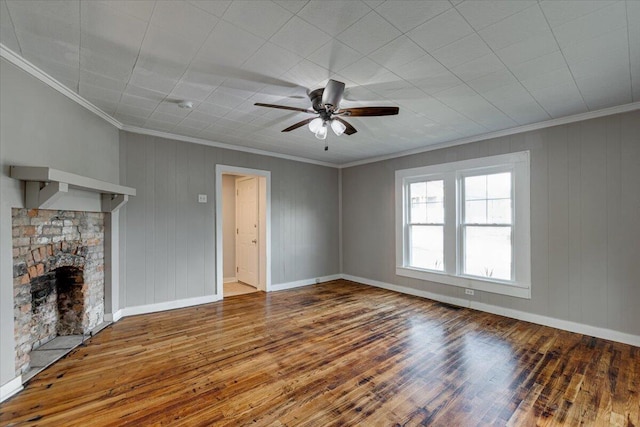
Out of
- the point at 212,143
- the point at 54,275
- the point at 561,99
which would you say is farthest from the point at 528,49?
the point at 54,275

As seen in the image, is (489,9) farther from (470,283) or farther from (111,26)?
(470,283)

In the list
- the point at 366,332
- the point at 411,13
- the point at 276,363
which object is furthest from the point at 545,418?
the point at 411,13

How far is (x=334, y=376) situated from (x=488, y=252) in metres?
3.15

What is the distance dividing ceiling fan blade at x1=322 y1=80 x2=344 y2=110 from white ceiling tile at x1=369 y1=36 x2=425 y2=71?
0.32 metres

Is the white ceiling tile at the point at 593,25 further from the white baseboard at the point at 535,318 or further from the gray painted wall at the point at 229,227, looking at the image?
the gray painted wall at the point at 229,227

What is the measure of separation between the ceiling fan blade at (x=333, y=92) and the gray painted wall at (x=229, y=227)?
452 centimetres

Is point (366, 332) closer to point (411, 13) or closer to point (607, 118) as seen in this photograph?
point (411, 13)

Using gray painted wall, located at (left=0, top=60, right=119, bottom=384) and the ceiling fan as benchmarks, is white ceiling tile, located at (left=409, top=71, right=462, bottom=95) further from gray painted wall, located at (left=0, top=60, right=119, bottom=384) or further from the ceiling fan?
gray painted wall, located at (left=0, top=60, right=119, bottom=384)

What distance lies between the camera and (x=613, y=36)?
1.96m

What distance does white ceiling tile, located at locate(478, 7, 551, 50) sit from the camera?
1.78 metres

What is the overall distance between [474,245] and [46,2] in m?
5.20

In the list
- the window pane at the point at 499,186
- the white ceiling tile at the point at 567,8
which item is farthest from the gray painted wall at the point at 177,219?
the white ceiling tile at the point at 567,8

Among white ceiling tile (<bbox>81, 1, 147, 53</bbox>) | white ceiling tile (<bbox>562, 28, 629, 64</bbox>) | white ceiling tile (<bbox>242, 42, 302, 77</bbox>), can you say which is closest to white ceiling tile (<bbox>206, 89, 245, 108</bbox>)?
white ceiling tile (<bbox>242, 42, 302, 77</bbox>)

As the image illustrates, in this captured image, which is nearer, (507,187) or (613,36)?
(613,36)
